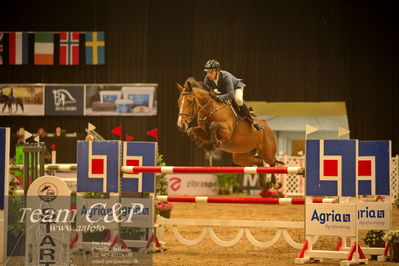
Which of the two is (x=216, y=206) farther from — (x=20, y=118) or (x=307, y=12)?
(x=20, y=118)

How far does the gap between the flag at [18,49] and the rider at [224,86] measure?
1021cm

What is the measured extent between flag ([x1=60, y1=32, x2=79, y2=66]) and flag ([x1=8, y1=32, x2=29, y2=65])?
0.90m

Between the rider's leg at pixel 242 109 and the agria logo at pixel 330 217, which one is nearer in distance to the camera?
the agria logo at pixel 330 217

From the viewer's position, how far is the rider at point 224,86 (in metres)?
5.62

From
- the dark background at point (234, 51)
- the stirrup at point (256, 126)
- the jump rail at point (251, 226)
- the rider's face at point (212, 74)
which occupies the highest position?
the dark background at point (234, 51)

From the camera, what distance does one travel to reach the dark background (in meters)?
13.8

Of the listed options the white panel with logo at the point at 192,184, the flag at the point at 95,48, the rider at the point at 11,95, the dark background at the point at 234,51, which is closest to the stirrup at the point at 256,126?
the white panel with logo at the point at 192,184

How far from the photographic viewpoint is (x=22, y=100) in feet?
48.6

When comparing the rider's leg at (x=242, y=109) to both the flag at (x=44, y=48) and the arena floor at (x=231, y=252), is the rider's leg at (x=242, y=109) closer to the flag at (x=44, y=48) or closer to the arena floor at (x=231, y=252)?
the arena floor at (x=231, y=252)

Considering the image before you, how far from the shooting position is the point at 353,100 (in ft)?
46.0

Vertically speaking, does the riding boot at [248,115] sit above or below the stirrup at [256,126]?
above

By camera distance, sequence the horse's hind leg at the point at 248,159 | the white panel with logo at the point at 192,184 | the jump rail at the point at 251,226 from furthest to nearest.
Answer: the white panel with logo at the point at 192,184
the horse's hind leg at the point at 248,159
the jump rail at the point at 251,226

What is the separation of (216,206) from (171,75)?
4.47 meters

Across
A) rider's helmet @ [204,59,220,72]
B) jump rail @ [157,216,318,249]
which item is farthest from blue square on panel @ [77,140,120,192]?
rider's helmet @ [204,59,220,72]
